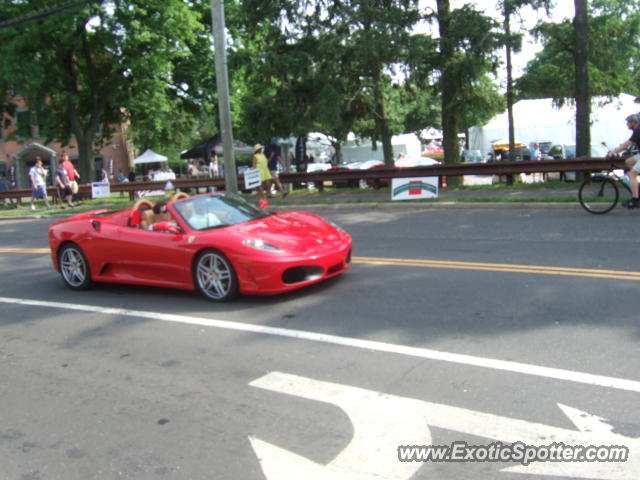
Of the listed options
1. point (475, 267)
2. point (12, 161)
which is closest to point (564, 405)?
point (475, 267)

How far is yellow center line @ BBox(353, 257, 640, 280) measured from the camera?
6.89 metres

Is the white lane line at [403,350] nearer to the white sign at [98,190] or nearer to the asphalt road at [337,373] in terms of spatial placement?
the asphalt road at [337,373]

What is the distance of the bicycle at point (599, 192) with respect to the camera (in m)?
11.5

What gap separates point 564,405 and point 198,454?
88.5 inches

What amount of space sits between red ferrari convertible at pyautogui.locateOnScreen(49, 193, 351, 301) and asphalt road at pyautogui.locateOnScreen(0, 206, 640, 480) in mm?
264

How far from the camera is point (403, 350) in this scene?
502 cm

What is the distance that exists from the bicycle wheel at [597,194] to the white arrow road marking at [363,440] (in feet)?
29.1

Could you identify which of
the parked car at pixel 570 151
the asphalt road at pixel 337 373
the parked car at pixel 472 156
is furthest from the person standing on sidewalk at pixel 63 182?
the parked car at pixel 472 156

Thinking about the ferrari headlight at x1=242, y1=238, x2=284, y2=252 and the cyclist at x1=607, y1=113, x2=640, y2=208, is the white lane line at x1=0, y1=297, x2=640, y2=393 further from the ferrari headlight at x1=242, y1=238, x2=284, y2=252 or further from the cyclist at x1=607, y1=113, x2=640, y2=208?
the cyclist at x1=607, y1=113, x2=640, y2=208

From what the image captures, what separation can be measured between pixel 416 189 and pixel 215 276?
31.0ft

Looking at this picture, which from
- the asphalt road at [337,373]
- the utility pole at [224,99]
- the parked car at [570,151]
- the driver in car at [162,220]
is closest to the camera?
the asphalt road at [337,373]

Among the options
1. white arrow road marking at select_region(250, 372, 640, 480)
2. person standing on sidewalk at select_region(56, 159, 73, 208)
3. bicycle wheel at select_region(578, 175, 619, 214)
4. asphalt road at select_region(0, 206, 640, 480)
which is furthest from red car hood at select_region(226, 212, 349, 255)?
person standing on sidewalk at select_region(56, 159, 73, 208)

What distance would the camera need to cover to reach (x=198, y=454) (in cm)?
364

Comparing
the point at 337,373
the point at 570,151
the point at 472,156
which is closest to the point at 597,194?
the point at 337,373
